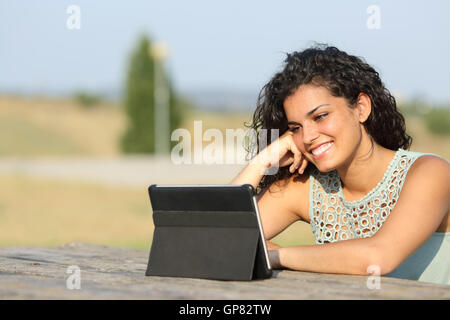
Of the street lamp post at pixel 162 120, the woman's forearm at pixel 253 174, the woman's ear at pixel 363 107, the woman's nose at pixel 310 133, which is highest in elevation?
the woman's ear at pixel 363 107

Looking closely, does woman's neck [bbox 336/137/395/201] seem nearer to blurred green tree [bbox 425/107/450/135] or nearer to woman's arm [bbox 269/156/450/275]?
woman's arm [bbox 269/156/450/275]

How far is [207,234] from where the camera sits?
7.57 ft

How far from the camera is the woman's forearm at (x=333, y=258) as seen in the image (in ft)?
7.97

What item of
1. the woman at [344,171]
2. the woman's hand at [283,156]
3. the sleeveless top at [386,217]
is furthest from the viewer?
the woman's hand at [283,156]

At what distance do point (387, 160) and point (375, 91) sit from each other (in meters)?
0.31

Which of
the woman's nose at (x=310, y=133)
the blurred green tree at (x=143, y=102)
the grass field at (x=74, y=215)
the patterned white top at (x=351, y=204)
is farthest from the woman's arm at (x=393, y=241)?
the blurred green tree at (x=143, y=102)

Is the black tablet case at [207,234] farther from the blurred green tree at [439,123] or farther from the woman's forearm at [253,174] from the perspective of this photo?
the blurred green tree at [439,123]

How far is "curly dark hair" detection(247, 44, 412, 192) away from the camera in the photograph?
2969 millimetres

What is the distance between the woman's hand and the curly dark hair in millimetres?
73

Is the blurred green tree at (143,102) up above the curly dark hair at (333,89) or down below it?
below

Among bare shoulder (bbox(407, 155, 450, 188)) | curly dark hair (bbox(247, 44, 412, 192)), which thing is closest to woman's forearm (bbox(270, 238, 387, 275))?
bare shoulder (bbox(407, 155, 450, 188))

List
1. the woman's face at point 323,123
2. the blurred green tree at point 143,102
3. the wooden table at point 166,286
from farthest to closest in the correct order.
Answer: the blurred green tree at point 143,102 → the woman's face at point 323,123 → the wooden table at point 166,286
